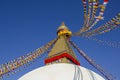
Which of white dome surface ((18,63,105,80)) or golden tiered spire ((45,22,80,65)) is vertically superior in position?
golden tiered spire ((45,22,80,65))

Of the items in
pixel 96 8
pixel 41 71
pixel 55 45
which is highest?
pixel 55 45

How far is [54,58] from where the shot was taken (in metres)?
18.3

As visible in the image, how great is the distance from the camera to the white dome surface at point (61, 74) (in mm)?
13047

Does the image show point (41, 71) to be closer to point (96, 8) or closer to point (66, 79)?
point (66, 79)

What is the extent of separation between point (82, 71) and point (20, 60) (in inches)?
192

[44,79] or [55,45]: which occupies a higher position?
[55,45]

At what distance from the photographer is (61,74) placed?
13250 millimetres

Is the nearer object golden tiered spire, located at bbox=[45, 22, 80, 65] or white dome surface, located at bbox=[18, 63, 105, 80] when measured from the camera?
white dome surface, located at bbox=[18, 63, 105, 80]

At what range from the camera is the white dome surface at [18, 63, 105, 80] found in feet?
42.8

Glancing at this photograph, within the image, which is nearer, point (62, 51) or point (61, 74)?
point (61, 74)

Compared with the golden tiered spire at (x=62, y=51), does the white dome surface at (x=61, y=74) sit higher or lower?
lower

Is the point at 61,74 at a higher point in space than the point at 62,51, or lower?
lower

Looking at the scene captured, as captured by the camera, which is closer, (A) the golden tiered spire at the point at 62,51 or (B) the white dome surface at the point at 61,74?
(B) the white dome surface at the point at 61,74

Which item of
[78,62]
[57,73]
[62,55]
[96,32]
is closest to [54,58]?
[62,55]
